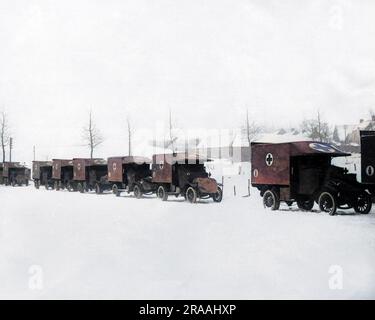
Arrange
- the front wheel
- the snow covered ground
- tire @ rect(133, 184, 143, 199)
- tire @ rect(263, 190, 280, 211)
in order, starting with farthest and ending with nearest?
the front wheel < tire @ rect(133, 184, 143, 199) < tire @ rect(263, 190, 280, 211) < the snow covered ground

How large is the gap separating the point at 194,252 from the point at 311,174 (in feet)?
26.3

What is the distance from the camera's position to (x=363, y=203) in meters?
14.3

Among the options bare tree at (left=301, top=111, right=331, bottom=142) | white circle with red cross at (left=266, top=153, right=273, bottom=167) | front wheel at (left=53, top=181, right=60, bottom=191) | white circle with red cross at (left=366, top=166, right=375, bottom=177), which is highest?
bare tree at (left=301, top=111, right=331, bottom=142)

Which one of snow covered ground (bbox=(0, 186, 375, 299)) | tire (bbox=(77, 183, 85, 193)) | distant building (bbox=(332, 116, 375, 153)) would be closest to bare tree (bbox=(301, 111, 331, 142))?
distant building (bbox=(332, 116, 375, 153))

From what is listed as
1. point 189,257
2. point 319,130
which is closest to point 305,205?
point 189,257

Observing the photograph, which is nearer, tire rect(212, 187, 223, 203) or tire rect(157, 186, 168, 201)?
tire rect(212, 187, 223, 203)

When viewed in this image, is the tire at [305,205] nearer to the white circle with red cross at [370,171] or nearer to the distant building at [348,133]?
the white circle with red cross at [370,171]

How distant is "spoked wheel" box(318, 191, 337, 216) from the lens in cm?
1376

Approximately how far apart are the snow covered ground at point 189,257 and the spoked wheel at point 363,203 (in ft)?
2.01

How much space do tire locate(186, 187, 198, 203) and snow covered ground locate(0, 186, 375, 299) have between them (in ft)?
16.7

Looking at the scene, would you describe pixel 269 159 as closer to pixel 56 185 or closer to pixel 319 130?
pixel 56 185

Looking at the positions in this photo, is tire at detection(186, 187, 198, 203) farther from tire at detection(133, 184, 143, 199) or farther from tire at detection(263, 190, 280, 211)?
tire at detection(133, 184, 143, 199)

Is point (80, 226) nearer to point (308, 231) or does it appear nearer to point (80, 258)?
point (80, 258)

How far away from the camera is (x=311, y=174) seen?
1488 cm
